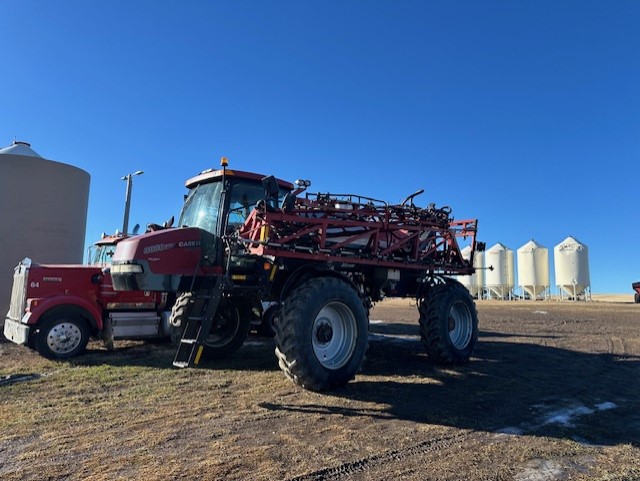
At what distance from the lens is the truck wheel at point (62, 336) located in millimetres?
8914

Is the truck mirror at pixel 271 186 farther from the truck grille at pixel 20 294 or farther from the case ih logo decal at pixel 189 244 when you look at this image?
the truck grille at pixel 20 294

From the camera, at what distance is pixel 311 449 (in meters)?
4.26

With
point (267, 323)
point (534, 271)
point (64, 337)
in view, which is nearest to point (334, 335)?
point (267, 323)

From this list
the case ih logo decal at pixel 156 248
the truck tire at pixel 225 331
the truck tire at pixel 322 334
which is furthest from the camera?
the truck tire at pixel 225 331

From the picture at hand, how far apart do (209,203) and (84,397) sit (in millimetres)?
3114

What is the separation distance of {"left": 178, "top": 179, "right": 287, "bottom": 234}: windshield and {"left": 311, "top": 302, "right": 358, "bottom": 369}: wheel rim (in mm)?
1809

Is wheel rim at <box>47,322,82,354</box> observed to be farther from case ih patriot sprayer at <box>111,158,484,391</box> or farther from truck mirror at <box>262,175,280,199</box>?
truck mirror at <box>262,175,280,199</box>

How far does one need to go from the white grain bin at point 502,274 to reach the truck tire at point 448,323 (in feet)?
139

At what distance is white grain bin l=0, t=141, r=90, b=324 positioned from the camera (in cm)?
1474

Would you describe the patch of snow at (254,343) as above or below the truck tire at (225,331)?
below

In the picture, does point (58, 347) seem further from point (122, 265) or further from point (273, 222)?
point (273, 222)

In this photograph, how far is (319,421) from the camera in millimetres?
5059

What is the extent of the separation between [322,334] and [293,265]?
106cm

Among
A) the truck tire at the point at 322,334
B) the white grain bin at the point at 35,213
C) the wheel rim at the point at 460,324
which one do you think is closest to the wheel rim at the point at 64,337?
the truck tire at the point at 322,334
